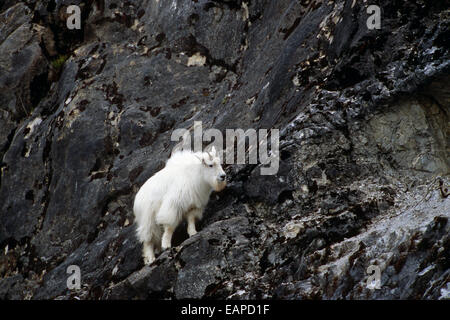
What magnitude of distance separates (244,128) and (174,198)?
120 inches

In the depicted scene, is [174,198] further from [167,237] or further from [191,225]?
[167,237]

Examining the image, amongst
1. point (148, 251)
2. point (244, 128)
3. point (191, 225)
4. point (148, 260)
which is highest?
point (244, 128)

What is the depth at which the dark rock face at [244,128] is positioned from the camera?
9977 mm

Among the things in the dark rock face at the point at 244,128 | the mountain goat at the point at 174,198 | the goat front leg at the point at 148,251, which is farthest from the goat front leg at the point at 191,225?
the goat front leg at the point at 148,251

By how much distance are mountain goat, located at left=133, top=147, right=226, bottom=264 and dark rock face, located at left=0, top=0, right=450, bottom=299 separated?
0.40m

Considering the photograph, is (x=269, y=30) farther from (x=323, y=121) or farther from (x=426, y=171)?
(x=426, y=171)

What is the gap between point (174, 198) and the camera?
39.4 feet

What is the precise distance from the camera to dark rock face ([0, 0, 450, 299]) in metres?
9.98

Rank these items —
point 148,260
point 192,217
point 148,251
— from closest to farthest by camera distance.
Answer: point 192,217 < point 148,260 < point 148,251

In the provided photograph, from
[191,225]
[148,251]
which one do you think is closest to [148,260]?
[148,251]

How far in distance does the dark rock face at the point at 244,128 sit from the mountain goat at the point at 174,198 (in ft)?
1.32

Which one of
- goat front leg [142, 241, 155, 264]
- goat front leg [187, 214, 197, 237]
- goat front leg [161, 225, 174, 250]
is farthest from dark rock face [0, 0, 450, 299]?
goat front leg [142, 241, 155, 264]

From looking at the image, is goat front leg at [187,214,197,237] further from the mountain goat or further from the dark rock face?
A: the dark rock face

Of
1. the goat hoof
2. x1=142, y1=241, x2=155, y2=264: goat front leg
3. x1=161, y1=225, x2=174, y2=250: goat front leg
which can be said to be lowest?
the goat hoof
